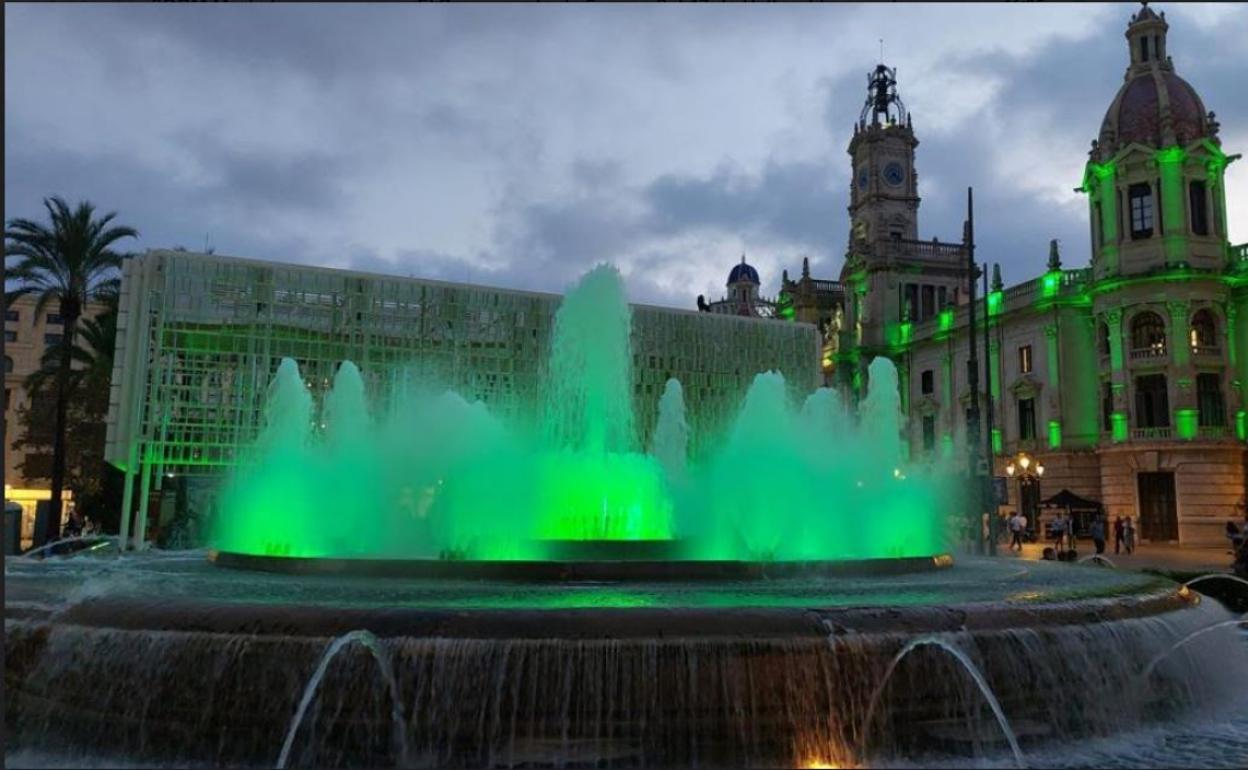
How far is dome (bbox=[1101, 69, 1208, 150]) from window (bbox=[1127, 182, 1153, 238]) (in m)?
2.01

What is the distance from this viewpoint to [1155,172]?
43250 mm

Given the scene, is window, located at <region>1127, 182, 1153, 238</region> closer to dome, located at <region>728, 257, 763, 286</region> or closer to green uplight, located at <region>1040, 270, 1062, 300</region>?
green uplight, located at <region>1040, 270, 1062, 300</region>

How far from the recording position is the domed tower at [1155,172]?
42.6 metres

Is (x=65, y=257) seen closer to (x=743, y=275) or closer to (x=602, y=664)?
(x=602, y=664)

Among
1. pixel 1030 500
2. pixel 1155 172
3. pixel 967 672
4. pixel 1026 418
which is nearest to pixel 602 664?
pixel 967 672

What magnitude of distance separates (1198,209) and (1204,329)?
544cm

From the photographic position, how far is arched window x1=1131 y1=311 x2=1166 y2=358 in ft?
140

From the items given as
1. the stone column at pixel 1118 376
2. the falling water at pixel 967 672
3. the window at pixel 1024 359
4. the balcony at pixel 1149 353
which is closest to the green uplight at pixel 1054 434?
the stone column at pixel 1118 376

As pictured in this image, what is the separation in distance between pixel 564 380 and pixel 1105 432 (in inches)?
1363

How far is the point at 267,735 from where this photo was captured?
7457mm

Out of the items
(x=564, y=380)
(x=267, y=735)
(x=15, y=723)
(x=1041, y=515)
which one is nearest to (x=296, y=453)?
(x=564, y=380)

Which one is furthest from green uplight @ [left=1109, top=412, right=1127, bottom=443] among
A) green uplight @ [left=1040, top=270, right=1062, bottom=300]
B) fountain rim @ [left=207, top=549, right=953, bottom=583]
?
fountain rim @ [left=207, top=549, right=953, bottom=583]

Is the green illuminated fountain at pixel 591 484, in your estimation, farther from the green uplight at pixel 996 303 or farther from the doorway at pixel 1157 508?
the green uplight at pixel 996 303

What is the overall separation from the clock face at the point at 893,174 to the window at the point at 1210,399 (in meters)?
27.8
